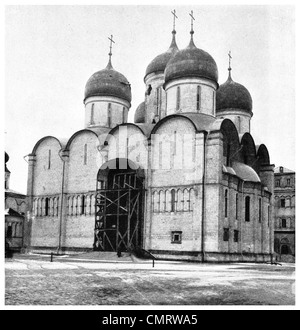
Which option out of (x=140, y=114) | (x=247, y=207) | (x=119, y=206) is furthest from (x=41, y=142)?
(x=247, y=207)

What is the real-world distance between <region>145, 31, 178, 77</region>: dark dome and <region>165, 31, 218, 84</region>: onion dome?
5.47 meters

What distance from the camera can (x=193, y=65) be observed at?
30.3 meters

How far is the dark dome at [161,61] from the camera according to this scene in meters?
36.4

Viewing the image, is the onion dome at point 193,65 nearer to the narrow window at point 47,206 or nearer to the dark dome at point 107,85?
the dark dome at point 107,85

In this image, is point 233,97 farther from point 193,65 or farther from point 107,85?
point 107,85

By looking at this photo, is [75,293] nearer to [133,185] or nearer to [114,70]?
[133,185]

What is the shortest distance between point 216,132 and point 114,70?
13.0 m

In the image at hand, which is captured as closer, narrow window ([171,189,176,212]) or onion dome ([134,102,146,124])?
narrow window ([171,189,176,212])

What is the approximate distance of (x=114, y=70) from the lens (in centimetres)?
3672

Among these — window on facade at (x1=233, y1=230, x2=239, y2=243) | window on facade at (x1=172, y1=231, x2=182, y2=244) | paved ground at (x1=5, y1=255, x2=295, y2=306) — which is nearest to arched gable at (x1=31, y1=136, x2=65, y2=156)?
window on facade at (x1=172, y1=231, x2=182, y2=244)

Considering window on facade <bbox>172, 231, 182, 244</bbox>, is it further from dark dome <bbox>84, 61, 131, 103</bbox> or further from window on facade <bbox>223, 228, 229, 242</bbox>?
dark dome <bbox>84, 61, 131, 103</bbox>

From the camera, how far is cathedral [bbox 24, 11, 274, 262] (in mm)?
27219
